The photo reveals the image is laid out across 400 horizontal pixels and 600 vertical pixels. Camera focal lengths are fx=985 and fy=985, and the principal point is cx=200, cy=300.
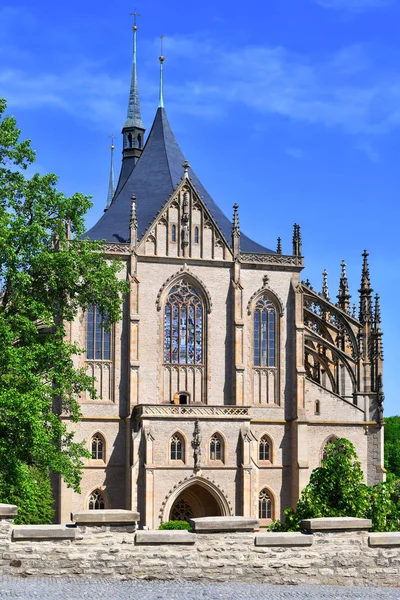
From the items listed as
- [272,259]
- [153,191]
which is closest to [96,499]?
[272,259]

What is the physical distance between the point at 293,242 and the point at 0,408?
103 feet

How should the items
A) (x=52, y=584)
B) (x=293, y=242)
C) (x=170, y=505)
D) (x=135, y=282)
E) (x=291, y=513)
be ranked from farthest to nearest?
(x=293, y=242) < (x=135, y=282) < (x=170, y=505) < (x=291, y=513) < (x=52, y=584)

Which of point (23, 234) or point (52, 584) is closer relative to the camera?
point (52, 584)

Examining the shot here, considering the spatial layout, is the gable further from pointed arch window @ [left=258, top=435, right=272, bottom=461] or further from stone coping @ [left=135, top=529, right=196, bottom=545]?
stone coping @ [left=135, top=529, right=196, bottom=545]

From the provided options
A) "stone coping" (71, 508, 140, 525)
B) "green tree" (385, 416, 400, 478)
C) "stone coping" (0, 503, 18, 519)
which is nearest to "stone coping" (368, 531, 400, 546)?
"stone coping" (71, 508, 140, 525)

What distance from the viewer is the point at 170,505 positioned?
5153 cm

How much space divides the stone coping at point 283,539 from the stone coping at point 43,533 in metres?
3.32

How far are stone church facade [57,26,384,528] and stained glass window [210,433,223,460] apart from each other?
0.21 feet

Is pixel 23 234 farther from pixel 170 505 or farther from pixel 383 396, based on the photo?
pixel 383 396

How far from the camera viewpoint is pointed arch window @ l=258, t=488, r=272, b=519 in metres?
55.4

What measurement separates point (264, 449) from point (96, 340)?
11.5 m

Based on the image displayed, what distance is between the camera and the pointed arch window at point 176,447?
52.5 metres

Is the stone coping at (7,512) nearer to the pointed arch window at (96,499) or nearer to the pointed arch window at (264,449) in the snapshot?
the pointed arch window at (96,499)

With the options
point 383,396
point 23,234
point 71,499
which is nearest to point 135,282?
point 71,499
